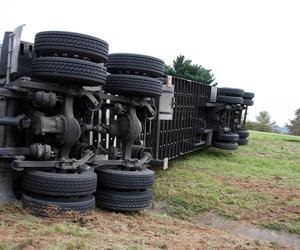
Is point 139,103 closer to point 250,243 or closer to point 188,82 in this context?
point 250,243

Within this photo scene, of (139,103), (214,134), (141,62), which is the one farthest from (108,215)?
(214,134)

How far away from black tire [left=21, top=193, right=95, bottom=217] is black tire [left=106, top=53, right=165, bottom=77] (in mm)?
1828

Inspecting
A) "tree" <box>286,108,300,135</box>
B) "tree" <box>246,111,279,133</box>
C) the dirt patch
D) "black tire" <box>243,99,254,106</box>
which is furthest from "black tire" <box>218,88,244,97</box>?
"tree" <box>286,108,300,135</box>

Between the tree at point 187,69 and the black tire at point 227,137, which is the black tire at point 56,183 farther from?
the tree at point 187,69

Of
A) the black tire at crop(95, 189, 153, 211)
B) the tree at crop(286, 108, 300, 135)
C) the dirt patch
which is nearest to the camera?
the dirt patch

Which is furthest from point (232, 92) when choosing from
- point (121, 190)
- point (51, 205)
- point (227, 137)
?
point (51, 205)

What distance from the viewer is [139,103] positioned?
19.3 feet

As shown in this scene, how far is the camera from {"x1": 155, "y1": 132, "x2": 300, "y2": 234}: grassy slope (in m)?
6.18

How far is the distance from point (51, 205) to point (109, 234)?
853 mm

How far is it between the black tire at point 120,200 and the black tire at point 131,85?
1.27 meters

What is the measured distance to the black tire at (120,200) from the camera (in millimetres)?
5289

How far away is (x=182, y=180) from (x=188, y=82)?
2711mm

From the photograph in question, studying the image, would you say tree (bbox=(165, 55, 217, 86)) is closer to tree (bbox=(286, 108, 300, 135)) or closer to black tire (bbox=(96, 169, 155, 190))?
black tire (bbox=(96, 169, 155, 190))

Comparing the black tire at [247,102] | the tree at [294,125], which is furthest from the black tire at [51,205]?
the tree at [294,125]
